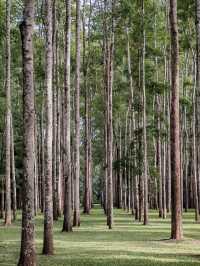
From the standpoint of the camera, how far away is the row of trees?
14.1 m

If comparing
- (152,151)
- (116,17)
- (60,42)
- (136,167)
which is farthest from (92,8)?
(152,151)

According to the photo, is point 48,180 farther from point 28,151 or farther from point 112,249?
point 28,151

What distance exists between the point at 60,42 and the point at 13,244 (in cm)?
2285

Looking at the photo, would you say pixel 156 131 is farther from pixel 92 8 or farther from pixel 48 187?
pixel 48 187

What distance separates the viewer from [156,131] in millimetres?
31797

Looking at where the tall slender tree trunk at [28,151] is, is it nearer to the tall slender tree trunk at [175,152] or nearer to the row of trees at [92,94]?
the row of trees at [92,94]

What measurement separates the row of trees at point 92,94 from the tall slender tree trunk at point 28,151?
2cm

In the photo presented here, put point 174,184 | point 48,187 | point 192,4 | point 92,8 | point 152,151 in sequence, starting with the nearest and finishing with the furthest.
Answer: point 48,187, point 174,184, point 192,4, point 92,8, point 152,151

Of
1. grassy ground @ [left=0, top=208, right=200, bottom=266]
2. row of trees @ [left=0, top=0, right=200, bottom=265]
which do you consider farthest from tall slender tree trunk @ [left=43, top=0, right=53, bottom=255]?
grassy ground @ [left=0, top=208, right=200, bottom=266]

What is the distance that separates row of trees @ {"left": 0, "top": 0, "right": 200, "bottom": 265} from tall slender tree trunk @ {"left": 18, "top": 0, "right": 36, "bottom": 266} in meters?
0.02

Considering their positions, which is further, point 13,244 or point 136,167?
point 136,167

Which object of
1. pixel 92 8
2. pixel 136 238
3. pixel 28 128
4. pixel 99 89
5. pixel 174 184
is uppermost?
pixel 92 8

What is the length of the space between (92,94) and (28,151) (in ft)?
120

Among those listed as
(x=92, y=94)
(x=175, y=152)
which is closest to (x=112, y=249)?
(x=175, y=152)
